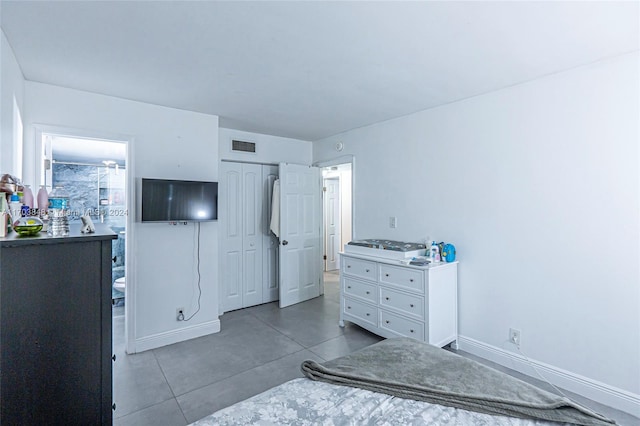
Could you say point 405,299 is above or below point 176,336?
above

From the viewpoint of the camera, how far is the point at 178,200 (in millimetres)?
3195

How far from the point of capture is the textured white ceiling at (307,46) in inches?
66.4

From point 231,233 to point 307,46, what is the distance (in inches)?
116

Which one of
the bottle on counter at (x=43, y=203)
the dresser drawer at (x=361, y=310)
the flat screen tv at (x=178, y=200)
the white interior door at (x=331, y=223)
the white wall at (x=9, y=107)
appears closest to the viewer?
the bottle on counter at (x=43, y=203)

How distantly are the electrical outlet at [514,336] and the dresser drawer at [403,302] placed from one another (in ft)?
2.50

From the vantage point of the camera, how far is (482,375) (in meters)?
1.47

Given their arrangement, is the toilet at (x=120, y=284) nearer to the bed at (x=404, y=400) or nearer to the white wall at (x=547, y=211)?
the bed at (x=404, y=400)

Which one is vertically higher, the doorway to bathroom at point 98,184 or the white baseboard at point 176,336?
the doorway to bathroom at point 98,184

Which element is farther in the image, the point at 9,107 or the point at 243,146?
the point at 243,146

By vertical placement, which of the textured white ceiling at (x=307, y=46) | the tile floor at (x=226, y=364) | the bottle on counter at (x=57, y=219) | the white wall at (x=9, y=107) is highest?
the textured white ceiling at (x=307, y=46)

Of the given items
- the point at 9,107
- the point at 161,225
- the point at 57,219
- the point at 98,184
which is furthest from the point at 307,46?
the point at 98,184

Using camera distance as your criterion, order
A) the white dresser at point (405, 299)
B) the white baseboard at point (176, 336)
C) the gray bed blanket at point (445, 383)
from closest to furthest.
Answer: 1. the gray bed blanket at point (445, 383)
2. the white dresser at point (405, 299)
3. the white baseboard at point (176, 336)

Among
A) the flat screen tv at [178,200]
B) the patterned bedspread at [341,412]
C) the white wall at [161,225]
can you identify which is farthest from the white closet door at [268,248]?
the patterned bedspread at [341,412]

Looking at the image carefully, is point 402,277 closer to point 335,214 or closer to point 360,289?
point 360,289
